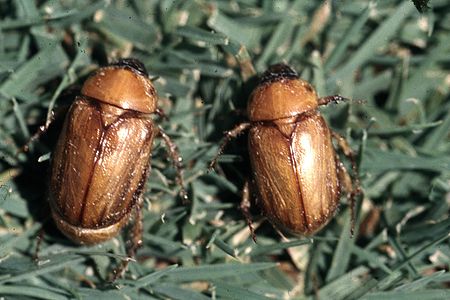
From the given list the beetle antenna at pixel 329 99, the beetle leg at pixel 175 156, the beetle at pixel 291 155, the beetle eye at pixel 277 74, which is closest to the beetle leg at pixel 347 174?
the beetle at pixel 291 155

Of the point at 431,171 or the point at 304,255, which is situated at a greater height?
the point at 431,171

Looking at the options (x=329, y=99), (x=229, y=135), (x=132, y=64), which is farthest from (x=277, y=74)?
(x=132, y=64)

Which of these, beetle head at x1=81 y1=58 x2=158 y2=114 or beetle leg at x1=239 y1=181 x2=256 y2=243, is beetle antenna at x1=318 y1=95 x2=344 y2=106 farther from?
beetle head at x1=81 y1=58 x2=158 y2=114

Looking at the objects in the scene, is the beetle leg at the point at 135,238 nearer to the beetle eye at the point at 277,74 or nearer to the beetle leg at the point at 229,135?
the beetle leg at the point at 229,135

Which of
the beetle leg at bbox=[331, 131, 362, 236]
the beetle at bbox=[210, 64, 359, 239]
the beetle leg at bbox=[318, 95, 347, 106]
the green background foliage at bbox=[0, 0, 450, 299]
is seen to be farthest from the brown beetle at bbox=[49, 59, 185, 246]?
the beetle leg at bbox=[331, 131, 362, 236]

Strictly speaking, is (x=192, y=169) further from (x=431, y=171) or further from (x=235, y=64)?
(x=431, y=171)

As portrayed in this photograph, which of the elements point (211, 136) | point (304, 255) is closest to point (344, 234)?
point (304, 255)

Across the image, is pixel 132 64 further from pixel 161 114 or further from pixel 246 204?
pixel 246 204
